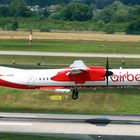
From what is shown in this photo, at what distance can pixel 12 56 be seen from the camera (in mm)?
103438

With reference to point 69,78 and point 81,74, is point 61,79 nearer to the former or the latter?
point 69,78

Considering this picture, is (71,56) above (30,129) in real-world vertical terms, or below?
above

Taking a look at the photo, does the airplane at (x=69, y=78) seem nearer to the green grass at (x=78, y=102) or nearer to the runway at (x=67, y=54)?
the green grass at (x=78, y=102)

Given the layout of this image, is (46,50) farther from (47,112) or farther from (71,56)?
(47,112)

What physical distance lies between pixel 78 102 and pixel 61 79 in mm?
7178

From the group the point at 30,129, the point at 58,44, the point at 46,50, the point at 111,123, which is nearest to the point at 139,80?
the point at 111,123

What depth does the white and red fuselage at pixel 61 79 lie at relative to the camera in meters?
66.4

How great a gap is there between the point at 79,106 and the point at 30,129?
14346 millimetres

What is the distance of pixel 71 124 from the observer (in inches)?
2362

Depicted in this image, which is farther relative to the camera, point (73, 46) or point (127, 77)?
point (73, 46)

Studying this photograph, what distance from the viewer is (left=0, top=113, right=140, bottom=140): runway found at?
186 ft

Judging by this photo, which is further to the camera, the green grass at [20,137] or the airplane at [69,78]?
the airplane at [69,78]

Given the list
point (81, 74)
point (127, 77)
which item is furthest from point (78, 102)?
point (127, 77)

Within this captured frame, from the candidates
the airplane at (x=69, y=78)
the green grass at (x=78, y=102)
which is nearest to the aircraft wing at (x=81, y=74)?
the airplane at (x=69, y=78)
